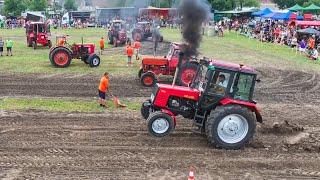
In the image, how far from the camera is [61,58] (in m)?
22.4

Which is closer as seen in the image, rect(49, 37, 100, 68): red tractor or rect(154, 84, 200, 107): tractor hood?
rect(154, 84, 200, 107): tractor hood

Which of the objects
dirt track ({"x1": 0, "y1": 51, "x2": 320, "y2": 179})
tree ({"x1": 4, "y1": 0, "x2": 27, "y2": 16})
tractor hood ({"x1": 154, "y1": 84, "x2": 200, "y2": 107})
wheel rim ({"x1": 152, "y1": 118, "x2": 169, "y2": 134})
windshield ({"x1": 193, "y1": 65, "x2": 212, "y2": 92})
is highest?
tree ({"x1": 4, "y1": 0, "x2": 27, "y2": 16})

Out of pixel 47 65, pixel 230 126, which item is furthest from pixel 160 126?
pixel 47 65

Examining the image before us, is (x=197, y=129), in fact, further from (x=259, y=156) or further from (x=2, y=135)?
(x=2, y=135)

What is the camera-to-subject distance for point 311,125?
1272cm

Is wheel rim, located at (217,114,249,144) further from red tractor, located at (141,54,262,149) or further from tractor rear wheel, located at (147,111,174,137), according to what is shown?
tractor rear wheel, located at (147,111,174,137)

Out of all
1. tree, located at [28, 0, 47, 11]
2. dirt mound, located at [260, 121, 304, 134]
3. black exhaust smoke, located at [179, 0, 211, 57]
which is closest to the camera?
dirt mound, located at [260, 121, 304, 134]

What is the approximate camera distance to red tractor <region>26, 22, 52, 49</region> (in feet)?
103

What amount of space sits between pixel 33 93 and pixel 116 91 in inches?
112

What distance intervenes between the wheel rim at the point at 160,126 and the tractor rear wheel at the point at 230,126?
96cm

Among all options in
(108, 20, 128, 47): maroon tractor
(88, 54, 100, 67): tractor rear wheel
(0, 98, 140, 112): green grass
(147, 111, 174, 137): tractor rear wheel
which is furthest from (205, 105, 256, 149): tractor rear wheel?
(108, 20, 128, 47): maroon tractor

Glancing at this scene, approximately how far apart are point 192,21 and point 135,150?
453cm

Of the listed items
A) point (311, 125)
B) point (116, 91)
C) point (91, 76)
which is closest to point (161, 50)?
point (91, 76)

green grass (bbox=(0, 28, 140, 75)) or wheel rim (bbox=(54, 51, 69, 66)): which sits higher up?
wheel rim (bbox=(54, 51, 69, 66))
